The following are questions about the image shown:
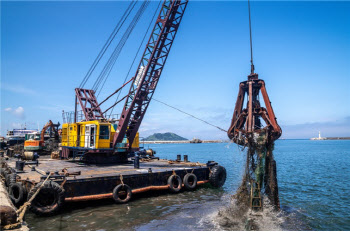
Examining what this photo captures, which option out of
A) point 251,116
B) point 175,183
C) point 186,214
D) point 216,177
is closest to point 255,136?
point 251,116

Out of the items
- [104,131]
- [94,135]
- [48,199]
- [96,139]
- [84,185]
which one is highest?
[104,131]

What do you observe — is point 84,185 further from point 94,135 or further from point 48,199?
point 94,135

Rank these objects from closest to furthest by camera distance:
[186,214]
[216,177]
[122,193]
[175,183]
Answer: [186,214] → [122,193] → [175,183] → [216,177]

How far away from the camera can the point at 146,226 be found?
11422mm

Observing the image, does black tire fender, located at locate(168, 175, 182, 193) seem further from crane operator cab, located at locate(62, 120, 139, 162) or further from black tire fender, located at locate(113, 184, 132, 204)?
crane operator cab, located at locate(62, 120, 139, 162)

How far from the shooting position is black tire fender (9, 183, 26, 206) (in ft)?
43.4

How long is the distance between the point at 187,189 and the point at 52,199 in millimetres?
9085

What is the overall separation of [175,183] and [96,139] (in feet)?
25.2

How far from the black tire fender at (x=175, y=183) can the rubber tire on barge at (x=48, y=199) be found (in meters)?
7.06

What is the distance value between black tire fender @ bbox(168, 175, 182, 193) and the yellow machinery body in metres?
6.40

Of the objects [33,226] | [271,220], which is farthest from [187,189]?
[33,226]

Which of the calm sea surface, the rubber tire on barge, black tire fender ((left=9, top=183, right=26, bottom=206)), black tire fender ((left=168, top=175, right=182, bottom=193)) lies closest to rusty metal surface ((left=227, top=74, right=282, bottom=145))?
the calm sea surface

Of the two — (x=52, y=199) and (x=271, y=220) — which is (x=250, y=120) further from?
(x=52, y=199)

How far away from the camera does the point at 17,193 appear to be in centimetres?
1368
